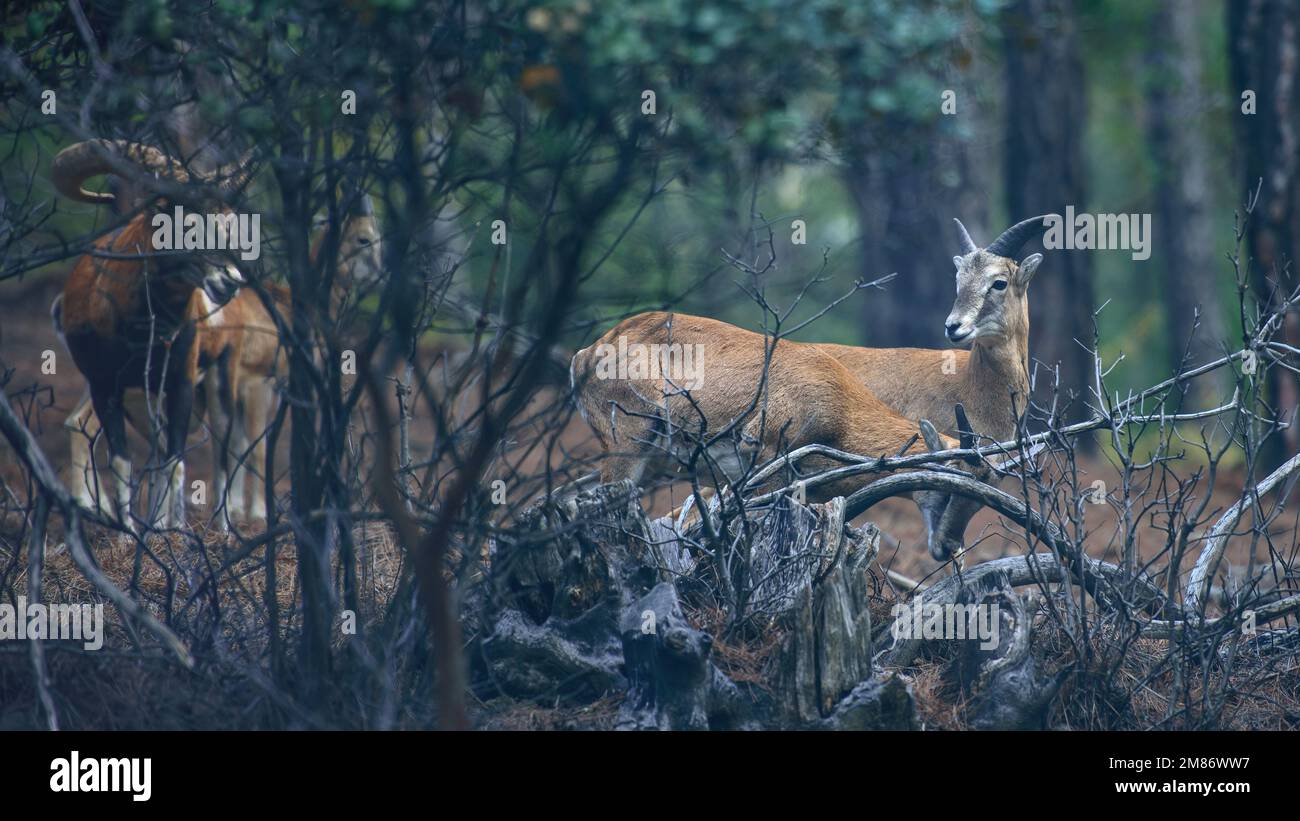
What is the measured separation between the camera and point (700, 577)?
19.4ft

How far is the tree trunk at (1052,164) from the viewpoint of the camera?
13.4m

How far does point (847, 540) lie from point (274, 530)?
7.80 feet

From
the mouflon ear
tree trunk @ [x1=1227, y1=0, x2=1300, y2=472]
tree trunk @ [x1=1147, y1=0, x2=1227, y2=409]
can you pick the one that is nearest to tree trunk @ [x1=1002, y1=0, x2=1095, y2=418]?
tree trunk @ [x1=1227, y1=0, x2=1300, y2=472]

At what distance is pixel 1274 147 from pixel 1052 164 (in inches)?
101

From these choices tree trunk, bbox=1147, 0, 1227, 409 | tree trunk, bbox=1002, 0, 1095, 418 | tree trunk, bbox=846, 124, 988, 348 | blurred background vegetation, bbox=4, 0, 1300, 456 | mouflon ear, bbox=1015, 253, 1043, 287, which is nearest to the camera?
blurred background vegetation, bbox=4, 0, 1300, 456

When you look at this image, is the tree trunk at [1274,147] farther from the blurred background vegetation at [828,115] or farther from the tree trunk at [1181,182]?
the tree trunk at [1181,182]

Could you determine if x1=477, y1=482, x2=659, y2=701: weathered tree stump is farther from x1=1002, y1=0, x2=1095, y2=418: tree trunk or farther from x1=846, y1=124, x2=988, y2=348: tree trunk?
x1=846, y1=124, x2=988, y2=348: tree trunk

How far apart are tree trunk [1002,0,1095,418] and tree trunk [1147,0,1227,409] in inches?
177

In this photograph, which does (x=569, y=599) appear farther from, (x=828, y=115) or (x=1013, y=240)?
(x=828, y=115)

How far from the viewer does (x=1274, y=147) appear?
11.5m

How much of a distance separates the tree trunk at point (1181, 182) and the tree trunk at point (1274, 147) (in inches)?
245

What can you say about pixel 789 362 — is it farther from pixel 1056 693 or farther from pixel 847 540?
pixel 1056 693

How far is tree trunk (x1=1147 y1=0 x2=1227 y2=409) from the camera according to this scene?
60.6ft
